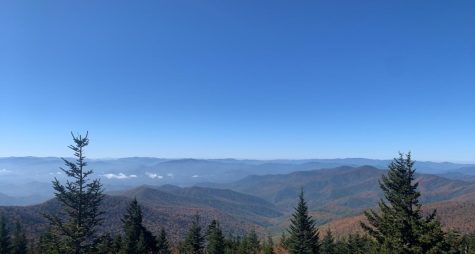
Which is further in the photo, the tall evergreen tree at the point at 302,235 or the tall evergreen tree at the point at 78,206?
the tall evergreen tree at the point at 302,235

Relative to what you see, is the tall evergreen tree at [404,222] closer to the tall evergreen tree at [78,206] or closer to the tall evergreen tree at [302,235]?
the tall evergreen tree at [78,206]

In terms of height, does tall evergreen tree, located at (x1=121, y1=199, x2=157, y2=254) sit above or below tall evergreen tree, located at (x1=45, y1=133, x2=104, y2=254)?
below

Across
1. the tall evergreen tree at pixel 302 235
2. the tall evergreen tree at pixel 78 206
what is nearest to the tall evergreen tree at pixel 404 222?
the tall evergreen tree at pixel 78 206

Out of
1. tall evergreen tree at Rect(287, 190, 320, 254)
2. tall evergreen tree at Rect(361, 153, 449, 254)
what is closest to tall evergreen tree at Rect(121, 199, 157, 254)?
tall evergreen tree at Rect(287, 190, 320, 254)

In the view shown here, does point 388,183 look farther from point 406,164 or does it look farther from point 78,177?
point 78,177

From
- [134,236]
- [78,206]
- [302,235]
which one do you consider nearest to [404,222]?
[78,206]

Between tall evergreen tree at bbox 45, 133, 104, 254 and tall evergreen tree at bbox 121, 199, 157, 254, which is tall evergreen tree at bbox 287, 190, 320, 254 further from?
tall evergreen tree at bbox 45, 133, 104, 254
